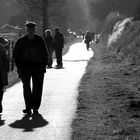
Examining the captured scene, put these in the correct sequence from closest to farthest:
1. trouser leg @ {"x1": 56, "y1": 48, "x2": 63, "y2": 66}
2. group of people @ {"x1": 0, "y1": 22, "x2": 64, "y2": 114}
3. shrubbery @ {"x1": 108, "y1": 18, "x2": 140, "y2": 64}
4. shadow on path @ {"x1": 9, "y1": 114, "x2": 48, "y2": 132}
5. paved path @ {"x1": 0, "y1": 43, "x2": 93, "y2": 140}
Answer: paved path @ {"x1": 0, "y1": 43, "x2": 93, "y2": 140} < shadow on path @ {"x1": 9, "y1": 114, "x2": 48, "y2": 132} < group of people @ {"x1": 0, "y1": 22, "x2": 64, "y2": 114} < trouser leg @ {"x1": 56, "y1": 48, "x2": 63, "y2": 66} < shrubbery @ {"x1": 108, "y1": 18, "x2": 140, "y2": 64}

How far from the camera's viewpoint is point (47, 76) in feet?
70.1

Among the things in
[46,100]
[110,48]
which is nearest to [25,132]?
[46,100]

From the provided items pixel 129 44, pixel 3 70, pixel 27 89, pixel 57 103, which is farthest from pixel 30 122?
pixel 129 44

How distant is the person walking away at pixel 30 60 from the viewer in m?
11.6

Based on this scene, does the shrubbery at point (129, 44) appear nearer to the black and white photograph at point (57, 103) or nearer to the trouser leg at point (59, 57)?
the trouser leg at point (59, 57)

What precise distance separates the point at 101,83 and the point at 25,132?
27.9ft

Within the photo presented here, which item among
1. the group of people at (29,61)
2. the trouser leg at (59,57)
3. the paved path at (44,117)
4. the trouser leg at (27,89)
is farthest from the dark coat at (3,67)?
the trouser leg at (59,57)

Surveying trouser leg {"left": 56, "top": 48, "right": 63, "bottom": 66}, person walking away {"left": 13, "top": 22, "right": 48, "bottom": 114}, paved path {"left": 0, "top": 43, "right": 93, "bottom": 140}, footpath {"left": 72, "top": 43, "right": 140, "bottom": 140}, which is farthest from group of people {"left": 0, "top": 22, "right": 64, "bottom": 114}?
trouser leg {"left": 56, "top": 48, "right": 63, "bottom": 66}

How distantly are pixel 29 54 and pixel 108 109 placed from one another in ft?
6.55

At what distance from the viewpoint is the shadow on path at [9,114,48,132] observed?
10.1m

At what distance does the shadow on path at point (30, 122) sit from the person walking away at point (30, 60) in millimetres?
355

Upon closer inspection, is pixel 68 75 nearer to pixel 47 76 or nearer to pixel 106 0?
pixel 47 76

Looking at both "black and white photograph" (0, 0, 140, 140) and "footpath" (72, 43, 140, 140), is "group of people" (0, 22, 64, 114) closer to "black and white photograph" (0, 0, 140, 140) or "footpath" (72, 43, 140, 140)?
"black and white photograph" (0, 0, 140, 140)

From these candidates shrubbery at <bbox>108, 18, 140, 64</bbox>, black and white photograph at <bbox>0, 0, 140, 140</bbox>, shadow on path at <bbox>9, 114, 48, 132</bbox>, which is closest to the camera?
black and white photograph at <bbox>0, 0, 140, 140</bbox>
